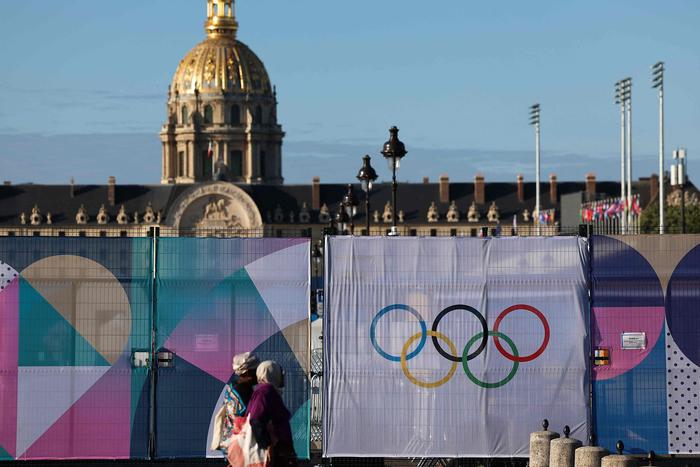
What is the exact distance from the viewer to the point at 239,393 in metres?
16.1

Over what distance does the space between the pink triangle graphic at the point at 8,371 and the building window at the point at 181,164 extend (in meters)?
178

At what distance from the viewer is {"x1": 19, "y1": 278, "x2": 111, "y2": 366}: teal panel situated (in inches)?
778

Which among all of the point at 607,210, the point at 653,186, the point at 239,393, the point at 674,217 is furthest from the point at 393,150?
the point at 653,186

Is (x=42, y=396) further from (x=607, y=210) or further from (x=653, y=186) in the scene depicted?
(x=653, y=186)

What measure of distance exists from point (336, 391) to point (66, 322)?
2.78 metres

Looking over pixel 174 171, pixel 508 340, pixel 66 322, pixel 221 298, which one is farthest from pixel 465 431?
pixel 174 171

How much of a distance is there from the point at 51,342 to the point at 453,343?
401 centimetres

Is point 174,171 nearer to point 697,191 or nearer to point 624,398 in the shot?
point 697,191

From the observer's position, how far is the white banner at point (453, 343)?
19766mm

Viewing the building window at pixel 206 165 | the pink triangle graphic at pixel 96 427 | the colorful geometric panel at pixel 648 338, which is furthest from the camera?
the building window at pixel 206 165

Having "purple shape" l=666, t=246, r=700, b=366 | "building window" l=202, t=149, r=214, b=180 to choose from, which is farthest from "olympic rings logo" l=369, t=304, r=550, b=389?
"building window" l=202, t=149, r=214, b=180

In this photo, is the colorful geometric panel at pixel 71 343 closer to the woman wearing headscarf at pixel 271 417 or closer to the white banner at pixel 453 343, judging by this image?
the white banner at pixel 453 343

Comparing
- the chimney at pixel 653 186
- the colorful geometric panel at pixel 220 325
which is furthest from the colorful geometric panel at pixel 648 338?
the chimney at pixel 653 186

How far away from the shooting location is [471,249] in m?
19.9
